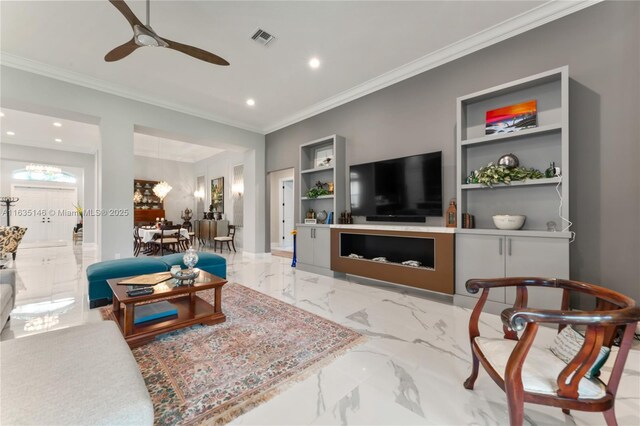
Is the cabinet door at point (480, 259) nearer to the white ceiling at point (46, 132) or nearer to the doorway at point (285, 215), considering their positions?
the doorway at point (285, 215)

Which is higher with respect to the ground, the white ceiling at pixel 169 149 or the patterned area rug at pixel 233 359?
the white ceiling at pixel 169 149

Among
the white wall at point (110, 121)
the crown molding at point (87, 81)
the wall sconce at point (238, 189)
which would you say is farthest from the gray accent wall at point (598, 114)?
the wall sconce at point (238, 189)

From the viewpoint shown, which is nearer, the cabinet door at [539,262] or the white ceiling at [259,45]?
the cabinet door at [539,262]

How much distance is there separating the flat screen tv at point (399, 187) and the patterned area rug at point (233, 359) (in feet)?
6.78

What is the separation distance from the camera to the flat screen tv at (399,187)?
3.67 meters

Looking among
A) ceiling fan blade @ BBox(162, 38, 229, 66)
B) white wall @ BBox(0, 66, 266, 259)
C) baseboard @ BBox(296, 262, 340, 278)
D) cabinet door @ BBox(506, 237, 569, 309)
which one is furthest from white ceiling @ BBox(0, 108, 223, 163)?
cabinet door @ BBox(506, 237, 569, 309)

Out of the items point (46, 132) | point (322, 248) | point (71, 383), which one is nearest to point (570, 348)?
point (71, 383)

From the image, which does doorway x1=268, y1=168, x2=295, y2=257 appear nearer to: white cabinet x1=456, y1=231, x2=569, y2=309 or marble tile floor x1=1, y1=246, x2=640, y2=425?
marble tile floor x1=1, y1=246, x2=640, y2=425

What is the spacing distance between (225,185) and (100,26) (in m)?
6.11

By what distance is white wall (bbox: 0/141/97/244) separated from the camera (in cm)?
790

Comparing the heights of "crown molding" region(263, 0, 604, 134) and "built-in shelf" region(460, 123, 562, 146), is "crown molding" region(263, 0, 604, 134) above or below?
above

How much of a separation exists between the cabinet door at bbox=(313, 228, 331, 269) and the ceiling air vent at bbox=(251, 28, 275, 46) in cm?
295

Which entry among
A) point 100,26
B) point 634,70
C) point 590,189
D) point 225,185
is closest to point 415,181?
point 590,189

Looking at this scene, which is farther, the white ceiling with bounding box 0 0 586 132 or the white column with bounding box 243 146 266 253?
the white column with bounding box 243 146 266 253
